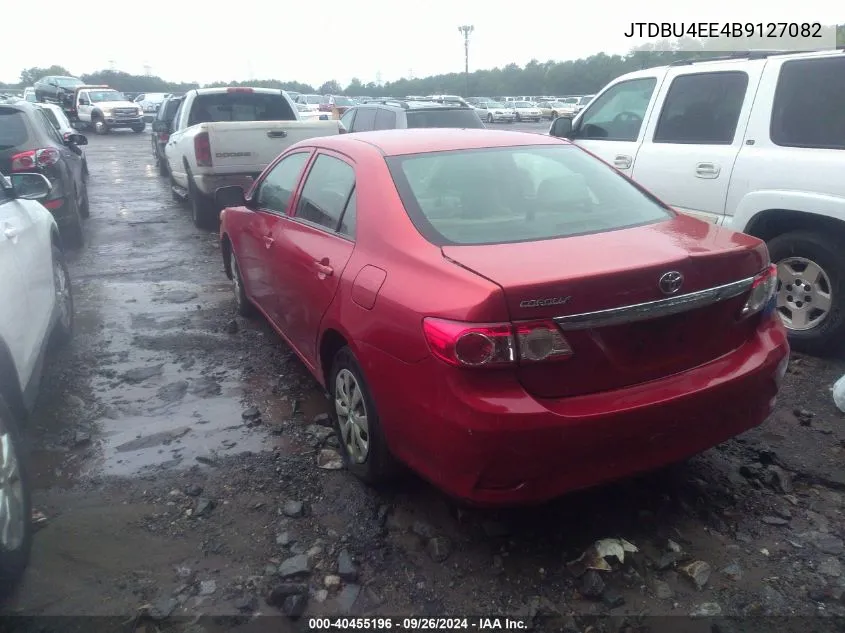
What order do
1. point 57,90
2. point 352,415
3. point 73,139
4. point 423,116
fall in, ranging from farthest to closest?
point 57,90 < point 423,116 < point 73,139 < point 352,415

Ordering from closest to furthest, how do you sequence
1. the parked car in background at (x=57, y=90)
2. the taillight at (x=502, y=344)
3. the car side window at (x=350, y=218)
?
1. the taillight at (x=502, y=344)
2. the car side window at (x=350, y=218)
3. the parked car in background at (x=57, y=90)

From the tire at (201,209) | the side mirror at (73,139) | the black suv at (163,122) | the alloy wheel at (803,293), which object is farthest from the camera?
the black suv at (163,122)

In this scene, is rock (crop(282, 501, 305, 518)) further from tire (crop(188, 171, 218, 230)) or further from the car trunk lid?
tire (crop(188, 171, 218, 230))

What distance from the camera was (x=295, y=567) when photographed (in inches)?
114

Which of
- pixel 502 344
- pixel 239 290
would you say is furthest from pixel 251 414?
pixel 502 344

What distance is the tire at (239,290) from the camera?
5.86 metres

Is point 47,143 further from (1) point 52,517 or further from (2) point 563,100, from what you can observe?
(2) point 563,100

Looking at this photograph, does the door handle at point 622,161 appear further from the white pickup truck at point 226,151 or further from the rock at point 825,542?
the white pickup truck at point 226,151

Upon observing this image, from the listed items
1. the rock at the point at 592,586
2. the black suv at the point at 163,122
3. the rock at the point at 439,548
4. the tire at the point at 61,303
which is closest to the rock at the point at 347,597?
the rock at the point at 439,548

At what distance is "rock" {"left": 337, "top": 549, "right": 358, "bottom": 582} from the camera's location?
2852 millimetres

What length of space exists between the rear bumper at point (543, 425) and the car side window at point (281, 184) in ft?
6.29

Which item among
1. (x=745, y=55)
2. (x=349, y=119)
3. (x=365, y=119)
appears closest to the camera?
(x=745, y=55)

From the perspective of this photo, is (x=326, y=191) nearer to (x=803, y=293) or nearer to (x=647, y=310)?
(x=647, y=310)

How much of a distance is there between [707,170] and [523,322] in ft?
11.7
